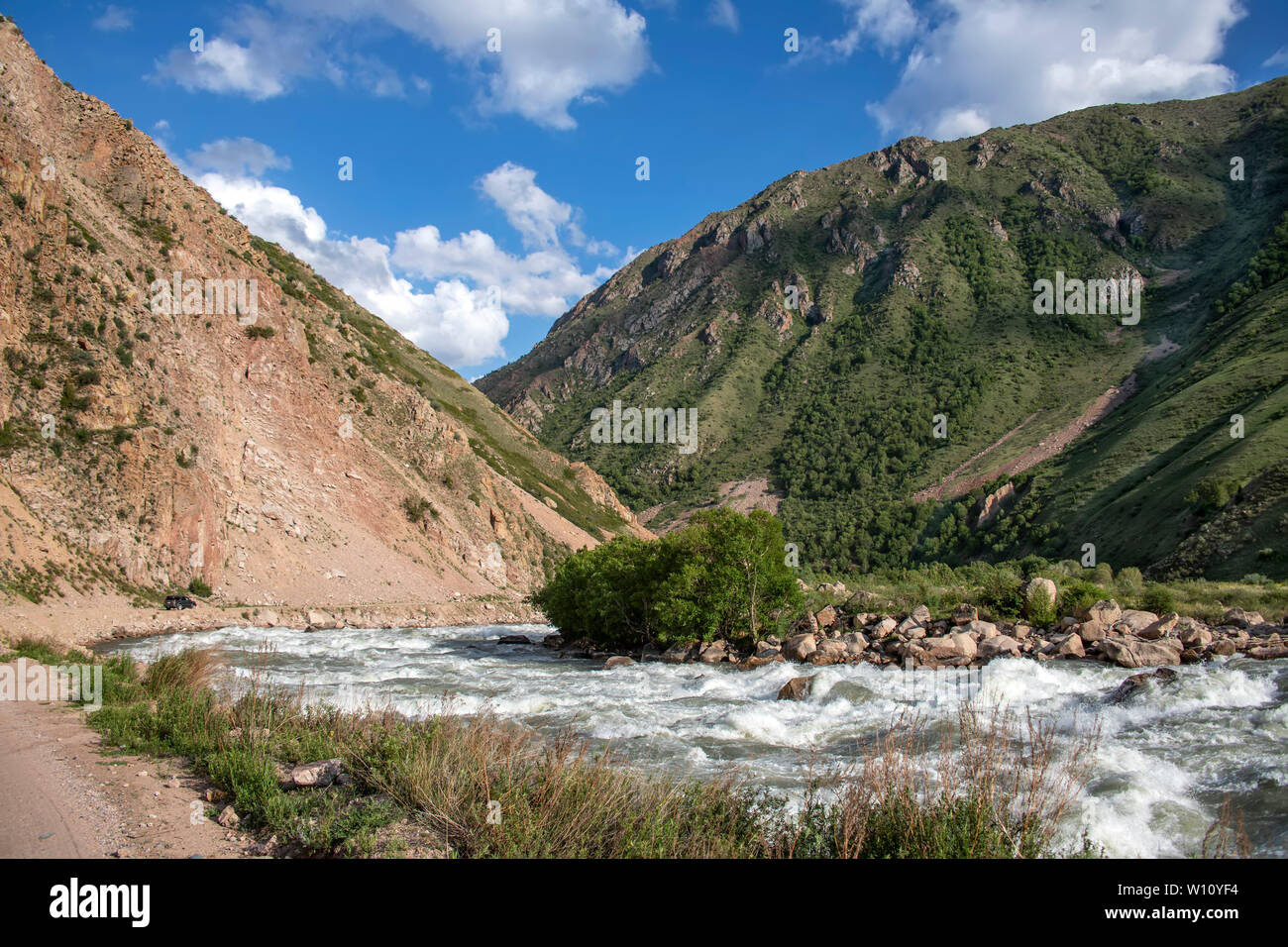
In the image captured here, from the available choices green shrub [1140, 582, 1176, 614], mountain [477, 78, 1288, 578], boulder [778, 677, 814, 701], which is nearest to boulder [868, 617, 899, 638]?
green shrub [1140, 582, 1176, 614]

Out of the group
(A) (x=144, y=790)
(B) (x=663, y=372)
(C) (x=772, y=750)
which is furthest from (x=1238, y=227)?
(A) (x=144, y=790)

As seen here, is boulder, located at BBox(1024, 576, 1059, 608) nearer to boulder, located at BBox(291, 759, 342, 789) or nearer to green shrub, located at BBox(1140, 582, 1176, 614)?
green shrub, located at BBox(1140, 582, 1176, 614)

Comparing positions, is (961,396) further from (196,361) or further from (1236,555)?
(196,361)

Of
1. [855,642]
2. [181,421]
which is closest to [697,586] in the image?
[855,642]

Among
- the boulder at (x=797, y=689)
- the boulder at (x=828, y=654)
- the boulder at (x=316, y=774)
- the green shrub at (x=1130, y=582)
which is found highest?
the boulder at (x=316, y=774)

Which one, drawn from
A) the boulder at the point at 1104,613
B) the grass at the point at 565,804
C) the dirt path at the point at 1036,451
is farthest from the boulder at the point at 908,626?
the dirt path at the point at 1036,451

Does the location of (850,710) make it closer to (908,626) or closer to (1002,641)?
(1002,641)

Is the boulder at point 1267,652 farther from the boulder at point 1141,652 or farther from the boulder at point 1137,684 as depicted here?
the boulder at point 1137,684
